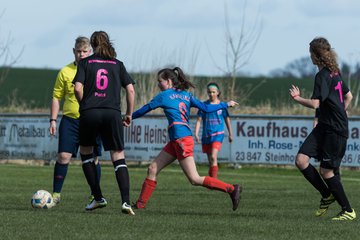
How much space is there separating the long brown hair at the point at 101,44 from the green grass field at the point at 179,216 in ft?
5.71

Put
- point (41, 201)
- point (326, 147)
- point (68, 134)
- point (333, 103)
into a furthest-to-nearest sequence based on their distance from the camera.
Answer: point (68, 134) → point (41, 201) → point (326, 147) → point (333, 103)

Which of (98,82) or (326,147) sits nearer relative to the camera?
(326,147)

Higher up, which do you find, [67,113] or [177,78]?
[177,78]

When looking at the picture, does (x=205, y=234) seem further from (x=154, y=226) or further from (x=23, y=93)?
(x=23, y=93)

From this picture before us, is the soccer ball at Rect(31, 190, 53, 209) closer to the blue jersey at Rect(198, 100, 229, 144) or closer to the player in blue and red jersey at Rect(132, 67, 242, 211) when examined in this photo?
the player in blue and red jersey at Rect(132, 67, 242, 211)

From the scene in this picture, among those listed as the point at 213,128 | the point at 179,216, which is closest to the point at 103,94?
the point at 179,216

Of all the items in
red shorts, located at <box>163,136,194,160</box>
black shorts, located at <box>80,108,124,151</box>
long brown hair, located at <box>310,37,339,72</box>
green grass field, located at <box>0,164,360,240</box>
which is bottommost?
green grass field, located at <box>0,164,360,240</box>

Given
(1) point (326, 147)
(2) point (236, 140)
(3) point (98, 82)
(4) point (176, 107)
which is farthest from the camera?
(2) point (236, 140)

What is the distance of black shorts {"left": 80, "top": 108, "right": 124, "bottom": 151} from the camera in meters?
11.5

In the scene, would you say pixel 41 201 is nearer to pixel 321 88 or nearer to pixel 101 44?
pixel 101 44

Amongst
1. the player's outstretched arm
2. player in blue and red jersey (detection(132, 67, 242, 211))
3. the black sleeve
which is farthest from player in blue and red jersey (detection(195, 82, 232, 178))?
the player's outstretched arm

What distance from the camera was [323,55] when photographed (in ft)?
36.9

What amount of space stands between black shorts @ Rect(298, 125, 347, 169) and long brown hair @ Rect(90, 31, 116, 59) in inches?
92.8

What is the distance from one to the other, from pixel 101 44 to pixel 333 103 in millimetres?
2557
